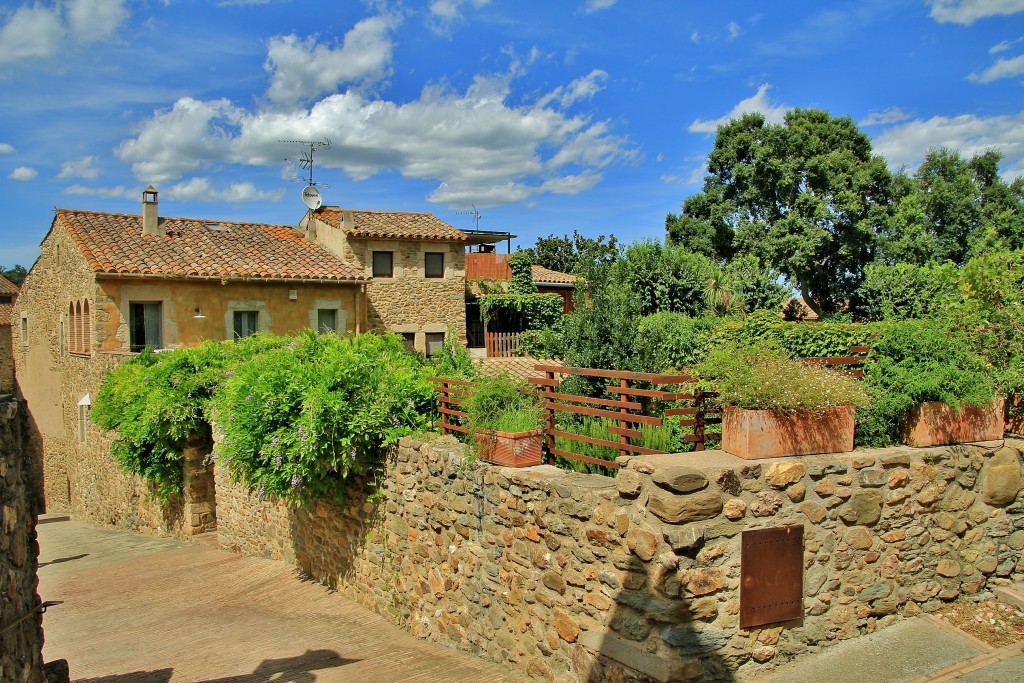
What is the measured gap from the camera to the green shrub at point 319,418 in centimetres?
799

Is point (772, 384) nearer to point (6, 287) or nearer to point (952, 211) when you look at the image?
point (952, 211)

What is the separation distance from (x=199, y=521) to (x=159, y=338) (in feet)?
22.7

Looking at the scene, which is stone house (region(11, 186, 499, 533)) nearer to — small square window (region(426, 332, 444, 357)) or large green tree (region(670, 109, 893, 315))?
small square window (region(426, 332, 444, 357))

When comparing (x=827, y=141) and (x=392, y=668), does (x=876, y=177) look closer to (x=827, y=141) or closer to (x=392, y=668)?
(x=827, y=141)

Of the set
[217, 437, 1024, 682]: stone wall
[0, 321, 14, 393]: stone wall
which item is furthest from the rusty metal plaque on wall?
[0, 321, 14, 393]: stone wall

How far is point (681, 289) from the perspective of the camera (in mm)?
24406

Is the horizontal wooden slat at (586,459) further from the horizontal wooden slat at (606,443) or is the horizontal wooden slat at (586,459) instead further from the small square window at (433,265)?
the small square window at (433,265)

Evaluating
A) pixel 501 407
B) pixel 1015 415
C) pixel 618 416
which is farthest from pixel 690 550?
pixel 1015 415

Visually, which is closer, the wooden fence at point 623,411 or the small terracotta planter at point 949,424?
the wooden fence at point 623,411

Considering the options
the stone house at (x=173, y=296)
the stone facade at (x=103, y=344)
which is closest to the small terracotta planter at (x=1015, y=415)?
the stone house at (x=173, y=296)

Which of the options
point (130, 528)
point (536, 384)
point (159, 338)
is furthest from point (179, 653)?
point (159, 338)

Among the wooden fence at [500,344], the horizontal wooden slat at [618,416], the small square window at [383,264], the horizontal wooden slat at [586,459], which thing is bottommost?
the horizontal wooden slat at [586,459]

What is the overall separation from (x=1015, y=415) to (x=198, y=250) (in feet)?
65.2

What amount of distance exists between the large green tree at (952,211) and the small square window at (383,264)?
2147cm
